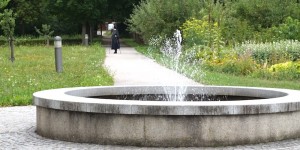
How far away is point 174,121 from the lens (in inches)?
286

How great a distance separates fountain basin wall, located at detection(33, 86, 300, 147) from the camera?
7.25 m

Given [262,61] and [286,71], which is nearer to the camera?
[286,71]

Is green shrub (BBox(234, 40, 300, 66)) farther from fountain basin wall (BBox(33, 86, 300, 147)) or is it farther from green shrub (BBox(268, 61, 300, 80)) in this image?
fountain basin wall (BBox(33, 86, 300, 147))

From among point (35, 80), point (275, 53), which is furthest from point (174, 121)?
point (275, 53)

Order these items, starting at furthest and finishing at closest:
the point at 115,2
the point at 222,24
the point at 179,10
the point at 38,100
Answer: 1. the point at 115,2
2. the point at 179,10
3. the point at 222,24
4. the point at 38,100

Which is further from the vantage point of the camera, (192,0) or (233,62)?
(192,0)

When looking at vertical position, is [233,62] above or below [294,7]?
below

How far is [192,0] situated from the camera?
121 ft

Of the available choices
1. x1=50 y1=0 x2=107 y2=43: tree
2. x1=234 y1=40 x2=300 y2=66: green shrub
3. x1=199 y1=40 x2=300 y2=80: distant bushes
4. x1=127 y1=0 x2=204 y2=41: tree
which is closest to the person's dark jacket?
x1=127 y1=0 x2=204 y2=41: tree

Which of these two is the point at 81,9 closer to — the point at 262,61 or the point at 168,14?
the point at 168,14

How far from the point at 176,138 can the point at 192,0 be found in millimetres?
30235

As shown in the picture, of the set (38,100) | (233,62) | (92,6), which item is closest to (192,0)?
(92,6)

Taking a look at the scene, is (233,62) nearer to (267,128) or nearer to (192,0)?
(267,128)

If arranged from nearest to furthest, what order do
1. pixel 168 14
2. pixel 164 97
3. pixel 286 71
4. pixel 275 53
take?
1. pixel 164 97
2. pixel 286 71
3. pixel 275 53
4. pixel 168 14
